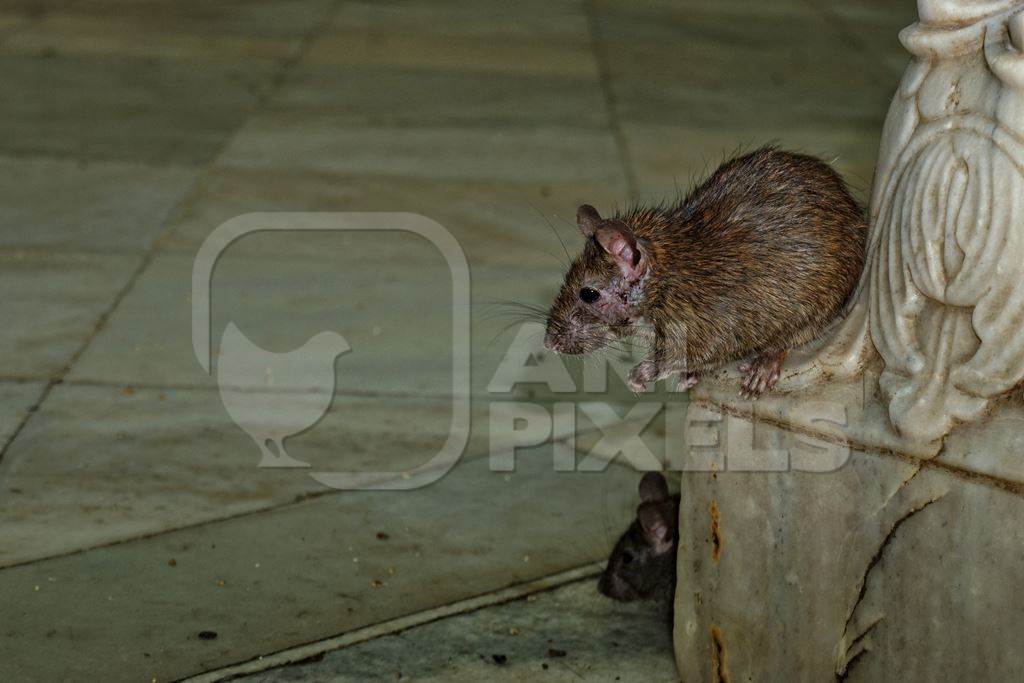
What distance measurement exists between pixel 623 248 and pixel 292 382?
2.35 m

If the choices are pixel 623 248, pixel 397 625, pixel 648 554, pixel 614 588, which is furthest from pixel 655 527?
pixel 623 248

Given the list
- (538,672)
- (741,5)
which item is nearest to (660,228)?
(538,672)

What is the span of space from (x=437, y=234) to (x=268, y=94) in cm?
293

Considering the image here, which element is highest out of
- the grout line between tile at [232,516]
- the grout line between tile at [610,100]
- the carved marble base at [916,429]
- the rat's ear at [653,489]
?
the grout line between tile at [610,100]

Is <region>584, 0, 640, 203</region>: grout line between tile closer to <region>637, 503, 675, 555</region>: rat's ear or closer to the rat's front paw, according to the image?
<region>637, 503, 675, 555</region>: rat's ear

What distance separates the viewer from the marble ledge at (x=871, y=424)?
313cm

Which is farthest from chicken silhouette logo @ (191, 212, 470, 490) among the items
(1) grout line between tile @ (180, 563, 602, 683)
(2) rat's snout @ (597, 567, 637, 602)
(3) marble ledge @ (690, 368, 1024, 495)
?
(3) marble ledge @ (690, 368, 1024, 495)

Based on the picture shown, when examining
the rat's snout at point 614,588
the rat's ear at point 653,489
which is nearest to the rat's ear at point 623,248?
the rat's ear at point 653,489

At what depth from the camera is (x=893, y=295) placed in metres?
3.30

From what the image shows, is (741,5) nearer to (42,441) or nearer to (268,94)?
(268,94)

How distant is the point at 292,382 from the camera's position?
5906 millimetres

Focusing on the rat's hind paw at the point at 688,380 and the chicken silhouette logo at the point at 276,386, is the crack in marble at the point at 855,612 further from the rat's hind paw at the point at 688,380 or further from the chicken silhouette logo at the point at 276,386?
the chicken silhouette logo at the point at 276,386

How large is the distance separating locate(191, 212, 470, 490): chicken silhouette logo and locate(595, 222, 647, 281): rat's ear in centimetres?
153

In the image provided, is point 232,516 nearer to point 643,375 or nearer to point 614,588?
point 614,588
